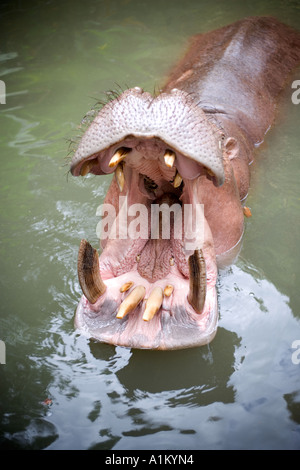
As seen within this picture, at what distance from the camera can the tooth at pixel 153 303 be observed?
251 centimetres

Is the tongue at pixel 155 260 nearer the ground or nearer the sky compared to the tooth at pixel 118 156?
nearer the ground

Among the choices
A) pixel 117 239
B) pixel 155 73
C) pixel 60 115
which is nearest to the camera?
pixel 117 239

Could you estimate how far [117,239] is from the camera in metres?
2.98

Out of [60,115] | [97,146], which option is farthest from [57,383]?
[60,115]

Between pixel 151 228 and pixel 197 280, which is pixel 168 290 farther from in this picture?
pixel 151 228

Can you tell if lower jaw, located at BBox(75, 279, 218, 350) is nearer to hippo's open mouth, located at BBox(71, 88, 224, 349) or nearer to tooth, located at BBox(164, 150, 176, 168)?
hippo's open mouth, located at BBox(71, 88, 224, 349)

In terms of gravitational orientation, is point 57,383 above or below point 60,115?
below

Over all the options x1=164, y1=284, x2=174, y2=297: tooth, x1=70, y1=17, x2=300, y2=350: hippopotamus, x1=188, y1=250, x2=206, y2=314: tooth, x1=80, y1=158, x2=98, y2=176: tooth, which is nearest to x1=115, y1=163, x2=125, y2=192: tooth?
x1=70, y1=17, x2=300, y2=350: hippopotamus

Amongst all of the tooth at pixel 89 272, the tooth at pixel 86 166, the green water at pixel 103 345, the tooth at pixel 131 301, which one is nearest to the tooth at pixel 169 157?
the tooth at pixel 86 166

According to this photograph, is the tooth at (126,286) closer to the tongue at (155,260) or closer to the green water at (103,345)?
the tongue at (155,260)

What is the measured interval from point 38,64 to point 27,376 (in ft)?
14.9

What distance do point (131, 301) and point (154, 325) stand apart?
0.58 ft

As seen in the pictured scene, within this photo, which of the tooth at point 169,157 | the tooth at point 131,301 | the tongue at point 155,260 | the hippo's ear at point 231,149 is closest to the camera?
the tooth at point 169,157

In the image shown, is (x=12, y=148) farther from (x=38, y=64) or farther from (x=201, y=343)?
(x=201, y=343)
